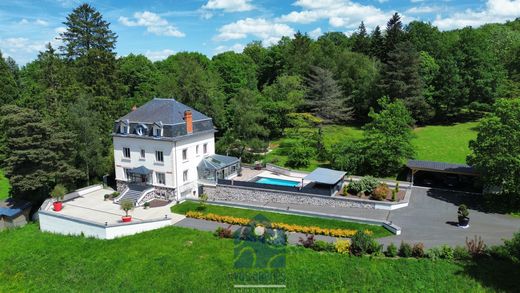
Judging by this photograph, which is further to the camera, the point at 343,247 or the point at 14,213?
the point at 14,213

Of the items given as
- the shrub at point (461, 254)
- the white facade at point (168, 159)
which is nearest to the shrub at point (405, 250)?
the shrub at point (461, 254)

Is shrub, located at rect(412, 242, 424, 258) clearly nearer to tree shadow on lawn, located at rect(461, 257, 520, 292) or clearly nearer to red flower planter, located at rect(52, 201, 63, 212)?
tree shadow on lawn, located at rect(461, 257, 520, 292)

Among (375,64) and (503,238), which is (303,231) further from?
(375,64)

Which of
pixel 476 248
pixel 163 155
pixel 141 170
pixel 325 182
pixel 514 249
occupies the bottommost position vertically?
pixel 476 248

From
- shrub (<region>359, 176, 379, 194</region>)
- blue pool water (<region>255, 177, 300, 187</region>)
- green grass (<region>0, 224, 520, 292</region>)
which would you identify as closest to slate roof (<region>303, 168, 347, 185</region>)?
shrub (<region>359, 176, 379, 194</region>)

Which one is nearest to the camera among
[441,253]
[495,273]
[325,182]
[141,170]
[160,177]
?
[495,273]

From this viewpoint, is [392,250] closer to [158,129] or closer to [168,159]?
[168,159]

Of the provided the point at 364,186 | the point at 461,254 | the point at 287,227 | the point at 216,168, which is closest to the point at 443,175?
the point at 364,186

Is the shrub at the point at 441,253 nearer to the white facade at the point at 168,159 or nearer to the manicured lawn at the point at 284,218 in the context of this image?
the manicured lawn at the point at 284,218
